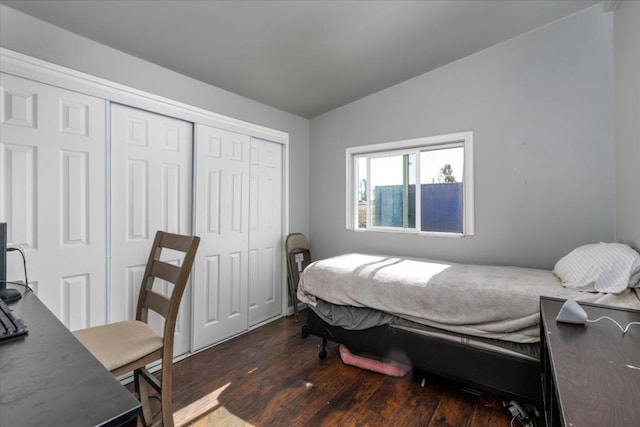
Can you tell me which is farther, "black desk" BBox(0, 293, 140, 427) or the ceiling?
the ceiling

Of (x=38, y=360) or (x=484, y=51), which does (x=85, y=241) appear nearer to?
(x=38, y=360)

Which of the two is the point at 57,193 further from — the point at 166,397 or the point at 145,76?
the point at 166,397

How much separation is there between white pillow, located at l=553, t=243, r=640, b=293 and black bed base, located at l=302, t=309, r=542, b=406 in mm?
542

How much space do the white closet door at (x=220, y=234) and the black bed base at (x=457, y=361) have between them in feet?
3.45

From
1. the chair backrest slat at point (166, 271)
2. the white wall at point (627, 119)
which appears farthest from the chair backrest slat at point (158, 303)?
the white wall at point (627, 119)

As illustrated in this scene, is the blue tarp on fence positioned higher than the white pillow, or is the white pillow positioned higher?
the blue tarp on fence

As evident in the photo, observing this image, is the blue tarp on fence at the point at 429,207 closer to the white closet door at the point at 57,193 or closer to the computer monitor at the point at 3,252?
the white closet door at the point at 57,193

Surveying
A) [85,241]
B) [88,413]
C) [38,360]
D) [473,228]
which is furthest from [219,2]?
[473,228]

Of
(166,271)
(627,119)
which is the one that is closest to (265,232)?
(166,271)

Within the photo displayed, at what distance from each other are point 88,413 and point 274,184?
2.88m

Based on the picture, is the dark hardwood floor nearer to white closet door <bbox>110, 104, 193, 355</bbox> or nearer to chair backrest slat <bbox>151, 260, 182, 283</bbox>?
white closet door <bbox>110, 104, 193, 355</bbox>

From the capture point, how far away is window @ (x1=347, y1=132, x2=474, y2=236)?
2.79 m

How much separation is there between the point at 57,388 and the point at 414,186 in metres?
2.99

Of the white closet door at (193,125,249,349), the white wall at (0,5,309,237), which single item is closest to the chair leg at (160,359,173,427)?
the white closet door at (193,125,249,349)
